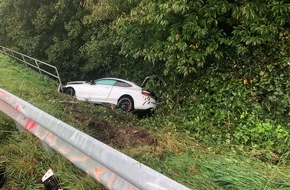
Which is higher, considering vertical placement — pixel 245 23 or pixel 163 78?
pixel 245 23

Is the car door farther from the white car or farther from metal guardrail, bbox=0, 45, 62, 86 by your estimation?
metal guardrail, bbox=0, 45, 62, 86

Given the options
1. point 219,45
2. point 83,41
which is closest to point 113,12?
point 219,45

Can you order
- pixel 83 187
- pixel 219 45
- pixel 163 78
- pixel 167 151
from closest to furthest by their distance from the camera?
pixel 83 187 < pixel 167 151 < pixel 219 45 < pixel 163 78

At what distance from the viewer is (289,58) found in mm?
7828

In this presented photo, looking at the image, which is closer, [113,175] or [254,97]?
[113,175]

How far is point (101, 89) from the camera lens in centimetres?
1544

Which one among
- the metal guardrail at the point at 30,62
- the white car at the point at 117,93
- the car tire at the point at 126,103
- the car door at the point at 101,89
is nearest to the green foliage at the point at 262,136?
the white car at the point at 117,93

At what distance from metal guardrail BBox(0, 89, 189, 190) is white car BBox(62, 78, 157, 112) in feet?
29.8

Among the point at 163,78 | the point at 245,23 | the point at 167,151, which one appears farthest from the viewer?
the point at 163,78

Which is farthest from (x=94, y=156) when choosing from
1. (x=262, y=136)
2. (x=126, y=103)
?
(x=126, y=103)

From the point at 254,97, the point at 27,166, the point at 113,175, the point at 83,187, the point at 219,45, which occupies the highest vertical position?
the point at 219,45

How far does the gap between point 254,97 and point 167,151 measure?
13.8ft

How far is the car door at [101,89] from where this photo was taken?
597 inches

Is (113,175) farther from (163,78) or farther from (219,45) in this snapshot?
(163,78)
